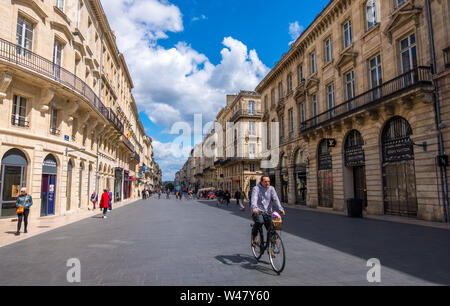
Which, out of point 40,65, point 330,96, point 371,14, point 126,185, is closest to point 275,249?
point 40,65

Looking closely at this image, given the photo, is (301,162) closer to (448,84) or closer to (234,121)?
(448,84)

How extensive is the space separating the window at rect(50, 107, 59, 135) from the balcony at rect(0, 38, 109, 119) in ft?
5.75

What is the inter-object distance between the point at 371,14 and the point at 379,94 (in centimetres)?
519

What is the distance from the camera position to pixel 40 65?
1545 centimetres

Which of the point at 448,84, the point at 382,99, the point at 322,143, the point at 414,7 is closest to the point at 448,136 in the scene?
the point at 448,84

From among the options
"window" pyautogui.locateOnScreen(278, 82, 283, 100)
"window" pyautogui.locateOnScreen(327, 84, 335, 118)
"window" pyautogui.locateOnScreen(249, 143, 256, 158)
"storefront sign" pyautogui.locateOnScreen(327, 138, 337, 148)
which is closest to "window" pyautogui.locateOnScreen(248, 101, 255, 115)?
"window" pyautogui.locateOnScreen(249, 143, 256, 158)

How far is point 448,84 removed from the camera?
12.5 metres

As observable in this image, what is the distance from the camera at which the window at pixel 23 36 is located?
1466 cm

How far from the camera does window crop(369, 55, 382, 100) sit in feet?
55.1

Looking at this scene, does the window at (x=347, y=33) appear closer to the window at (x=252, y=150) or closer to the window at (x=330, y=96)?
the window at (x=330, y=96)

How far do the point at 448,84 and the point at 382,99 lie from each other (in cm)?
308

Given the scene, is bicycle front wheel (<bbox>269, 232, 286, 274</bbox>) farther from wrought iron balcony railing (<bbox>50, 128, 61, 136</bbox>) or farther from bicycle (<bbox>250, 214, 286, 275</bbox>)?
wrought iron balcony railing (<bbox>50, 128, 61, 136</bbox>)

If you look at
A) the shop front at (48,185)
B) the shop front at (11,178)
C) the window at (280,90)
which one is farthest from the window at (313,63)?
the shop front at (11,178)

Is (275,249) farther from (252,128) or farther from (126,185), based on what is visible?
(252,128)
